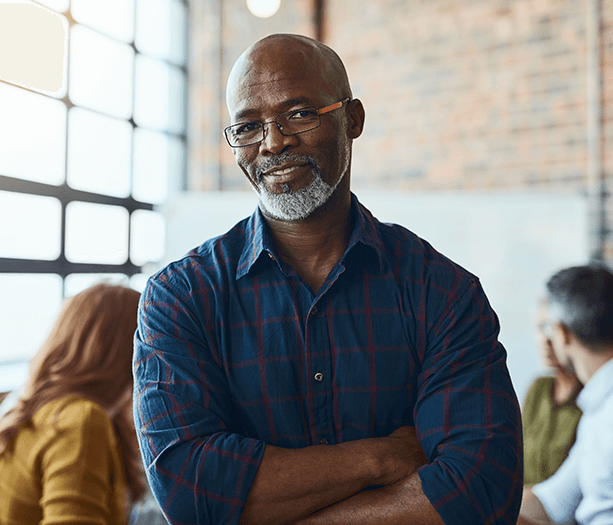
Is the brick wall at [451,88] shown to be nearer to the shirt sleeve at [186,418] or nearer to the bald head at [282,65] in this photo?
the bald head at [282,65]

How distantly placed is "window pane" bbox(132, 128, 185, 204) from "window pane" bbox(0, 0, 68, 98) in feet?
2.61

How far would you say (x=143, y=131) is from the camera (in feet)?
14.5

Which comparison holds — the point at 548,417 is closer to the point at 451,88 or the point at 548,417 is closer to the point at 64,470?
the point at 64,470

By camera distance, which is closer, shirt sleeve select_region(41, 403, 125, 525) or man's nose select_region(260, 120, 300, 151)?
man's nose select_region(260, 120, 300, 151)

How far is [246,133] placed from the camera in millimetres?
1190

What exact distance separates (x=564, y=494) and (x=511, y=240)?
146cm

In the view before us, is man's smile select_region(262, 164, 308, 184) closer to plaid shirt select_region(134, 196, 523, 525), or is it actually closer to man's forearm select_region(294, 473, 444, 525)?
plaid shirt select_region(134, 196, 523, 525)

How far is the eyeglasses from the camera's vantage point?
116 cm

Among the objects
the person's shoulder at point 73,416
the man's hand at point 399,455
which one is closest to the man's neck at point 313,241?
the man's hand at point 399,455

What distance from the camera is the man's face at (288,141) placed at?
1163 millimetres

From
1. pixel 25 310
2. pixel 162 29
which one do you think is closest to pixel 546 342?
pixel 25 310

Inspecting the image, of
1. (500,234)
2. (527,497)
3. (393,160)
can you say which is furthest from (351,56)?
(527,497)

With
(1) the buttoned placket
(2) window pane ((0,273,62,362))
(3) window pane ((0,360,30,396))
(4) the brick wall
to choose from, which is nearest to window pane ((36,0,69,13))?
(4) the brick wall

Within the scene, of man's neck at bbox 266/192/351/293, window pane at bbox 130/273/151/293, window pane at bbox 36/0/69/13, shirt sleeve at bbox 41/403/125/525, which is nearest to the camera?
man's neck at bbox 266/192/351/293
